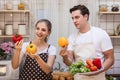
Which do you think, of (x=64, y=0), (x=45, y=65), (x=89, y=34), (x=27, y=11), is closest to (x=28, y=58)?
(x=45, y=65)

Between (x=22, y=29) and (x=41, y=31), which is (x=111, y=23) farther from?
(x=41, y=31)

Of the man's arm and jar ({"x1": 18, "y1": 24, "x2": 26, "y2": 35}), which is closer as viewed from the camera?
the man's arm

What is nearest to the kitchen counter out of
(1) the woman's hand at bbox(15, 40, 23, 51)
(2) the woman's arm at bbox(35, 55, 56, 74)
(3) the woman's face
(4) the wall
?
(2) the woman's arm at bbox(35, 55, 56, 74)

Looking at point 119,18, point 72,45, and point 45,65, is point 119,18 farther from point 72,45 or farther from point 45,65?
point 45,65

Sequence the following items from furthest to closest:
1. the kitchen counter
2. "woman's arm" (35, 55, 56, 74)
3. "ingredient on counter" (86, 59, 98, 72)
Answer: the kitchen counter < "woman's arm" (35, 55, 56, 74) < "ingredient on counter" (86, 59, 98, 72)

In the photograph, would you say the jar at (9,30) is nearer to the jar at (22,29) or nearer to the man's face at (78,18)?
the jar at (22,29)

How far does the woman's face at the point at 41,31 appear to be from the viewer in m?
1.98

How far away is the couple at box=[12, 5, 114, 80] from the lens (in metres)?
1.97

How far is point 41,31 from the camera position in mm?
1985

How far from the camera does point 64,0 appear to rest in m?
3.08

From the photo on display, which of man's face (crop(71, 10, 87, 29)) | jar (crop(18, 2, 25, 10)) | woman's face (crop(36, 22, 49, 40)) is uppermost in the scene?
jar (crop(18, 2, 25, 10))

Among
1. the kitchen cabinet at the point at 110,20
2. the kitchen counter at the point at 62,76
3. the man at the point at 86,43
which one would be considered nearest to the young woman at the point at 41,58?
the man at the point at 86,43

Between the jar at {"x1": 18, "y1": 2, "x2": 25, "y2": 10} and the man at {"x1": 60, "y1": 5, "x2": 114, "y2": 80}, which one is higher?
the jar at {"x1": 18, "y1": 2, "x2": 25, "y2": 10}

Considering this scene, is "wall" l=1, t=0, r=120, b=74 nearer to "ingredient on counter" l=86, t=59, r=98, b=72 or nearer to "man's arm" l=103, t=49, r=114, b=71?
"man's arm" l=103, t=49, r=114, b=71
